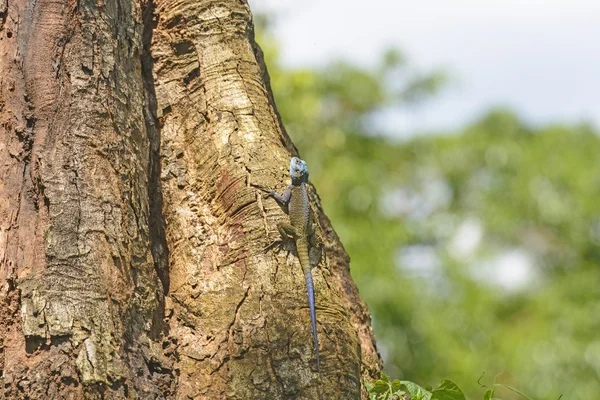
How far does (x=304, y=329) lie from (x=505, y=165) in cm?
1978

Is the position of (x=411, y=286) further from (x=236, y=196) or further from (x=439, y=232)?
(x=236, y=196)

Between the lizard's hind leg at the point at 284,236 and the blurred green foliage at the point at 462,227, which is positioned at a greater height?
the blurred green foliage at the point at 462,227

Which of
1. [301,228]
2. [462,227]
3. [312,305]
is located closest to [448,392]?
[312,305]

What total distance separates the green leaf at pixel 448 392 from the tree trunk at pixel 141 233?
0.29 meters

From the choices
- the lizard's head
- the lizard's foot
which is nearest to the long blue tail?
the lizard's foot

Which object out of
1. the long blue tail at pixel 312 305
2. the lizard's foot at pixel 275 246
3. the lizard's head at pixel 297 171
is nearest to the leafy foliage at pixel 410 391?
the long blue tail at pixel 312 305

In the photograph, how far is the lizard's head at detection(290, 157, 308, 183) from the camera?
11.7ft

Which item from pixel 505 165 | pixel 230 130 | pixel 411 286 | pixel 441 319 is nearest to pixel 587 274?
→ pixel 505 165

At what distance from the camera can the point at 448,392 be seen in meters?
3.21

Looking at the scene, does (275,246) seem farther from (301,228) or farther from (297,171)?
(297,171)

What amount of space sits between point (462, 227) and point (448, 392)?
1783cm

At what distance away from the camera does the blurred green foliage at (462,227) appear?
1193 centimetres

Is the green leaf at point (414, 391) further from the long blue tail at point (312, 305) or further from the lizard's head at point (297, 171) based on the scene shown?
the lizard's head at point (297, 171)

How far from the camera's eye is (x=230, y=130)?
3.47 m
